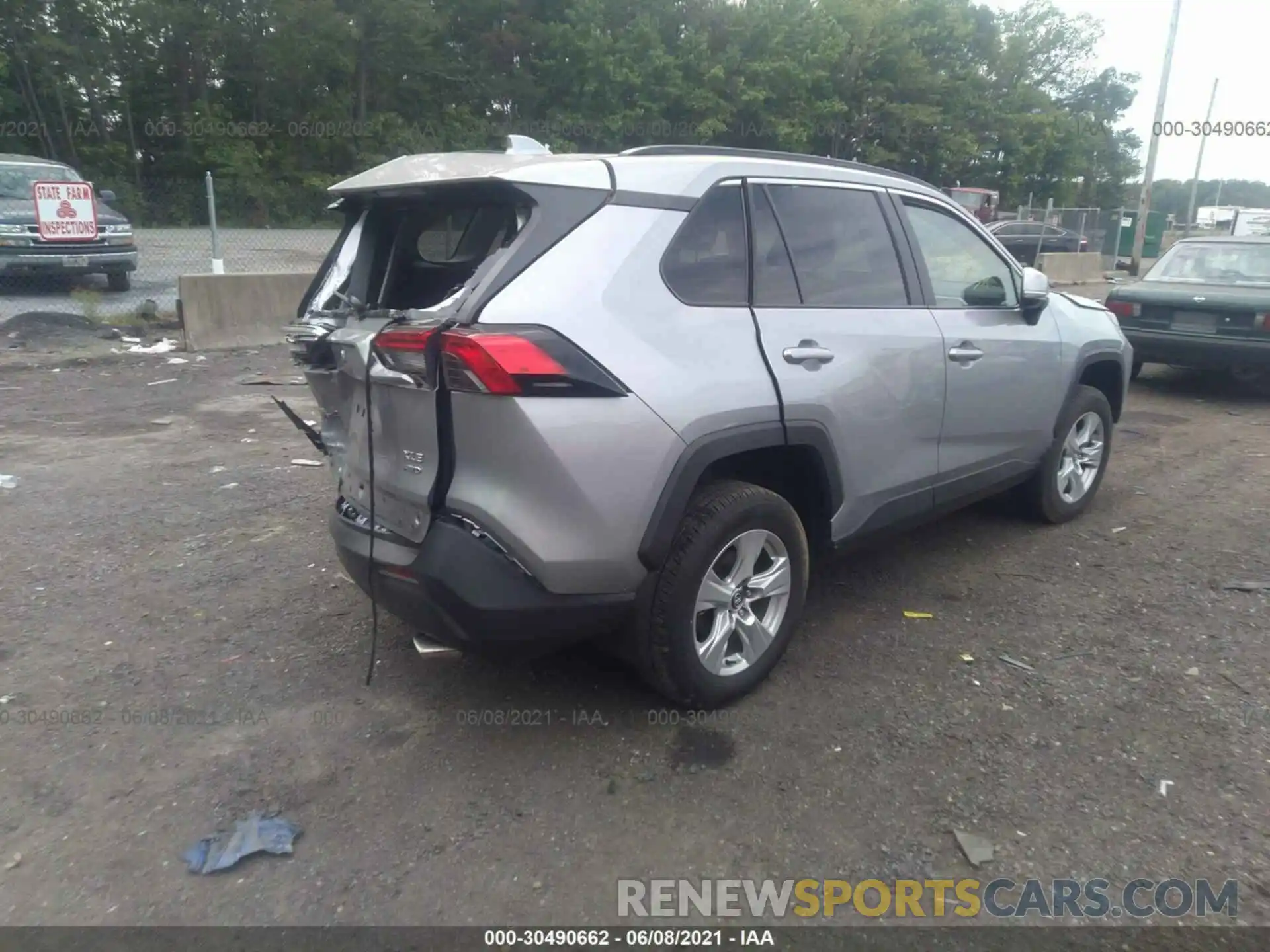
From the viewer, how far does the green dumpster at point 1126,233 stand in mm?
30359

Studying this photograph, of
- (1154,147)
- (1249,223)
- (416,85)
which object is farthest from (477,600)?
(1249,223)

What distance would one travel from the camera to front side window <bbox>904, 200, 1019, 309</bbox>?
423 cm

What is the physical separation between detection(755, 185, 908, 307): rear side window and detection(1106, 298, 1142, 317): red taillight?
5965mm

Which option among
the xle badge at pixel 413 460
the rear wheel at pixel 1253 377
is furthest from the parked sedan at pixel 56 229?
the rear wheel at pixel 1253 377

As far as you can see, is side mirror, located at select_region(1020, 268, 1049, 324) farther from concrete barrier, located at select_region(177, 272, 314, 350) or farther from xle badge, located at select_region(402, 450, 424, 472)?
concrete barrier, located at select_region(177, 272, 314, 350)

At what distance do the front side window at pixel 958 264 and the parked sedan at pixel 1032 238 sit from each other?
63.5 ft

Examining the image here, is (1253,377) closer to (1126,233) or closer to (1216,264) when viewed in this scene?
(1216,264)

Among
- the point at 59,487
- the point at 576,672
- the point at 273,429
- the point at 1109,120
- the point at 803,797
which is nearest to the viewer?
the point at 803,797

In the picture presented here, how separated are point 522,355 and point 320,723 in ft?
5.16

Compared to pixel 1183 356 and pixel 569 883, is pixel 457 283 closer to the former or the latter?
pixel 569 883

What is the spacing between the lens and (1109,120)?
64.2m

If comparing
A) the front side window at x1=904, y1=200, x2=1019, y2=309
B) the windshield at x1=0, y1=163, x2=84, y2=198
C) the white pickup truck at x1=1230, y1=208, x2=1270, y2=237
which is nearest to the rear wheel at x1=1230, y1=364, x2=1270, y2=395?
the front side window at x1=904, y1=200, x2=1019, y2=309

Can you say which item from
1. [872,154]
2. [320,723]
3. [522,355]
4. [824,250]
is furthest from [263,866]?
[872,154]

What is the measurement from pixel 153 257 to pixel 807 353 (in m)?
16.7
